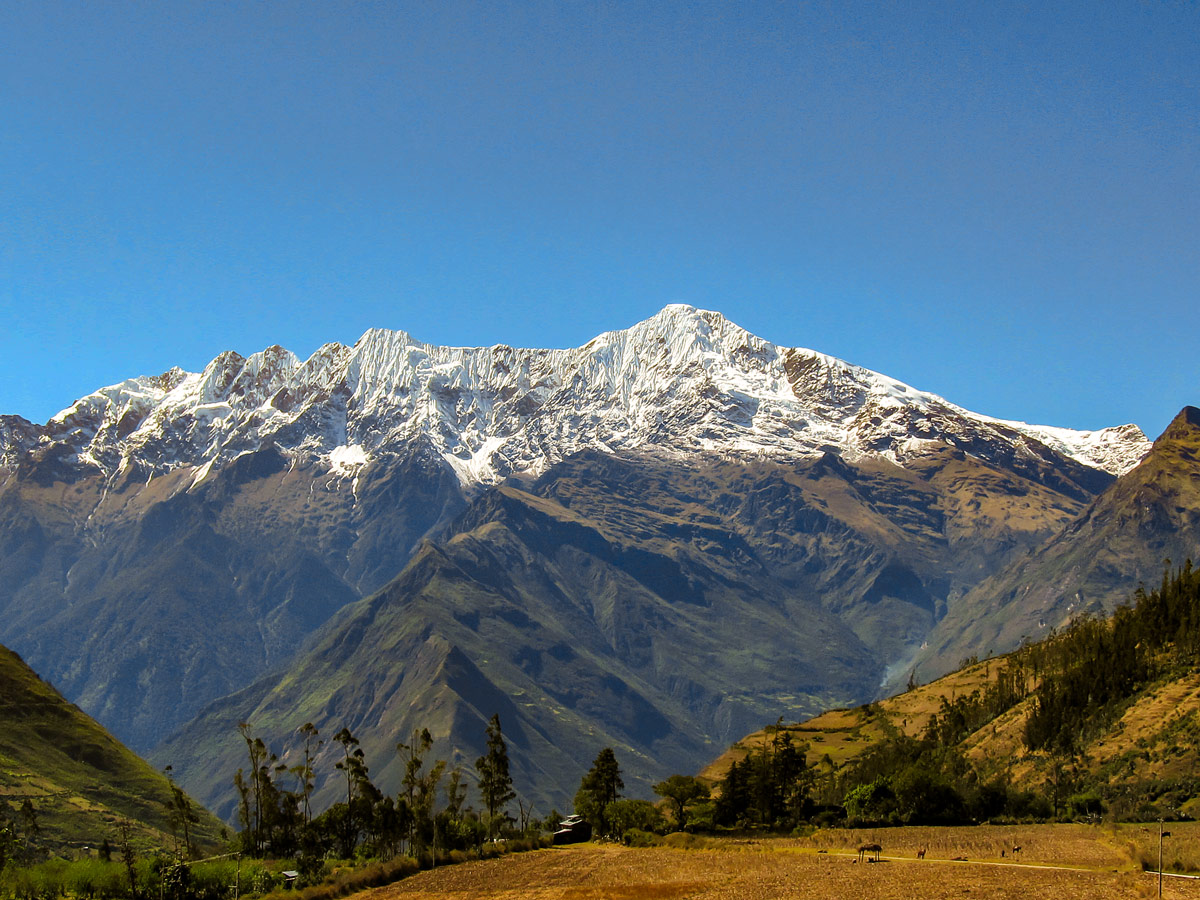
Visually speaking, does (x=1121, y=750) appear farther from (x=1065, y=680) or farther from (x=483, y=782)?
(x=483, y=782)

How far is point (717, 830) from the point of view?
150 metres

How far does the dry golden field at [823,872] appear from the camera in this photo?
3524 inches

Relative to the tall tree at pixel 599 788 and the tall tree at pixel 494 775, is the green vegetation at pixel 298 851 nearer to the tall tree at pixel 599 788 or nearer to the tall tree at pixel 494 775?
the tall tree at pixel 494 775

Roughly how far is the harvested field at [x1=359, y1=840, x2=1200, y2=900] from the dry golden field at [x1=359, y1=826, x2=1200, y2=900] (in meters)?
0.10

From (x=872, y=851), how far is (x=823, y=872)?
14364 millimetres

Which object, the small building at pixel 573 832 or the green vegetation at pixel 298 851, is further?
the small building at pixel 573 832

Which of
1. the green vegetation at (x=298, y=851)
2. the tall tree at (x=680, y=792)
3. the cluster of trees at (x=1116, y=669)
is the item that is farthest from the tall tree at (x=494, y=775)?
the cluster of trees at (x=1116, y=669)

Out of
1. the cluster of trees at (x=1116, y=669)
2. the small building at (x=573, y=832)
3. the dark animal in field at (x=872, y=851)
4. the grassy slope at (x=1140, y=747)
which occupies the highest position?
the cluster of trees at (x=1116, y=669)

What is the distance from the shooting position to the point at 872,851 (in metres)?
114

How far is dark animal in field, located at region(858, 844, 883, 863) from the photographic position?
10825 centimetres

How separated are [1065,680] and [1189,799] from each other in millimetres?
48102

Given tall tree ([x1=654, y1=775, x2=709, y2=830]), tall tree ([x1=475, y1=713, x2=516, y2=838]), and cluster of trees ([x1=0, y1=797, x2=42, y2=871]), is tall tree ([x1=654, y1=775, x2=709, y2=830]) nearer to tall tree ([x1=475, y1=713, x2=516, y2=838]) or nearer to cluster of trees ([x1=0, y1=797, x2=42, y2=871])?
tall tree ([x1=475, y1=713, x2=516, y2=838])

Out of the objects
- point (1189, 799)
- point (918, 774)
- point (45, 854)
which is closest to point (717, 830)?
point (918, 774)

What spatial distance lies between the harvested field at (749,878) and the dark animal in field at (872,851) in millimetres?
1022
